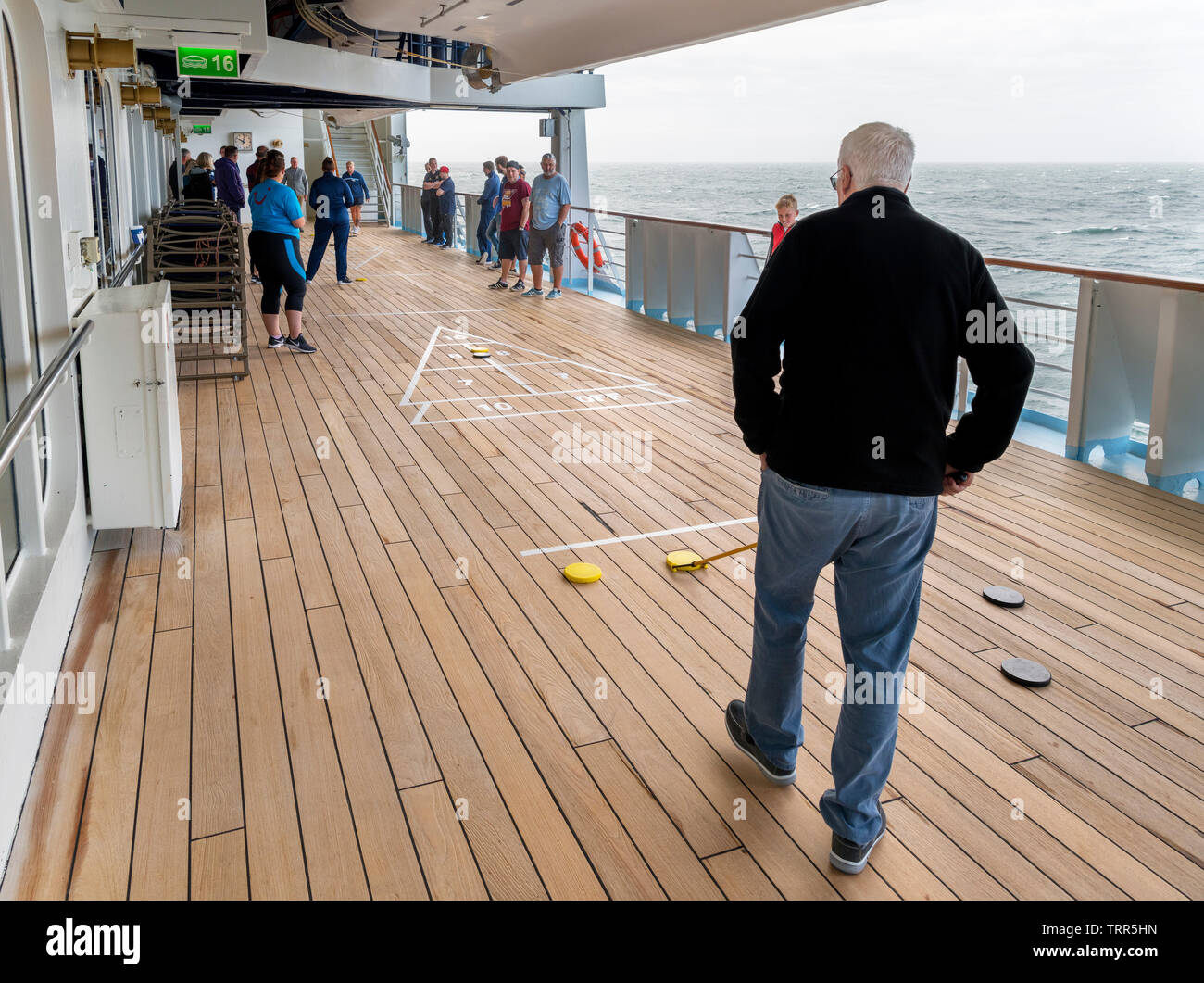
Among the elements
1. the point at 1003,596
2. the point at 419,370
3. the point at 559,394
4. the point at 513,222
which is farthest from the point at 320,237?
the point at 1003,596

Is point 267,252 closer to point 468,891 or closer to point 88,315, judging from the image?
point 88,315

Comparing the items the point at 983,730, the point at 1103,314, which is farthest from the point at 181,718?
the point at 1103,314

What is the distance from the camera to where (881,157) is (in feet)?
5.92

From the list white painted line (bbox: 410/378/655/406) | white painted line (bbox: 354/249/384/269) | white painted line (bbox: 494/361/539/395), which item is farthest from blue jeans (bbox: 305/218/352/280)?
white painted line (bbox: 410/378/655/406)

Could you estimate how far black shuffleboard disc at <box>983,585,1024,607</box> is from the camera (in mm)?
3279

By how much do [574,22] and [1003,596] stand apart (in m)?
7.13

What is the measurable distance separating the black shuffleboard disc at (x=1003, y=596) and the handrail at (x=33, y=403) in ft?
9.13

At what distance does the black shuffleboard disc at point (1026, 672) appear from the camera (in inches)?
109

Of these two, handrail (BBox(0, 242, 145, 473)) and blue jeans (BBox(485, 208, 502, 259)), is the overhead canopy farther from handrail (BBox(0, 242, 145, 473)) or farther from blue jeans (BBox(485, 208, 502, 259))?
handrail (BBox(0, 242, 145, 473))

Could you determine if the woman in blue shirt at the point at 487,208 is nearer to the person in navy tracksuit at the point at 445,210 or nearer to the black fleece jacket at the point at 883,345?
the person in navy tracksuit at the point at 445,210

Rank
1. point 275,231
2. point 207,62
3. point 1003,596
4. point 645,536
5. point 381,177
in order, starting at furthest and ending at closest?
point 381,177 → point 207,62 → point 275,231 → point 645,536 → point 1003,596

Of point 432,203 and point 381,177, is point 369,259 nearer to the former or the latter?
point 432,203

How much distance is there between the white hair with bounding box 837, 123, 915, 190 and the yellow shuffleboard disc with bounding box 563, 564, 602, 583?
1876mm
